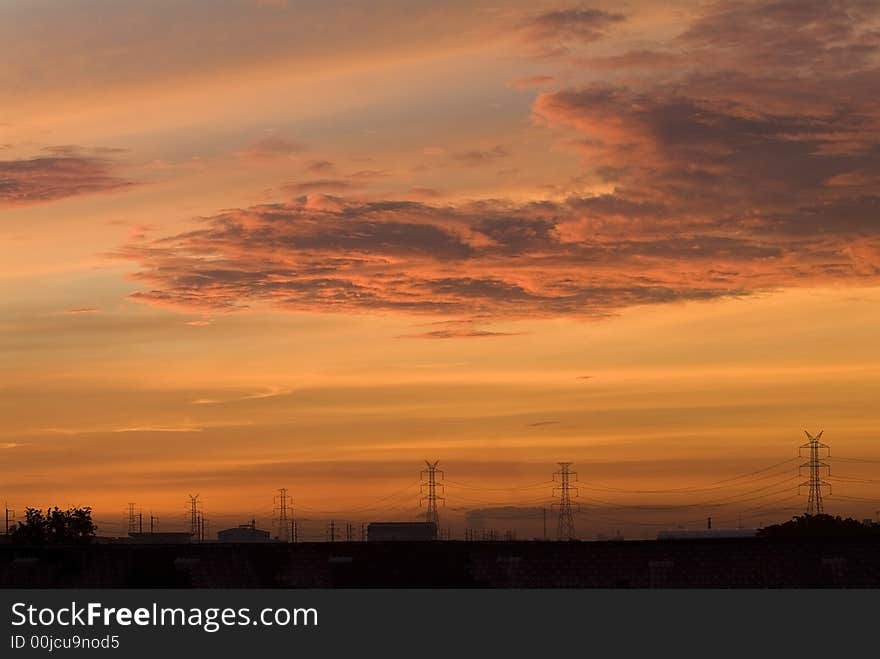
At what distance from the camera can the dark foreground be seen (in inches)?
3947

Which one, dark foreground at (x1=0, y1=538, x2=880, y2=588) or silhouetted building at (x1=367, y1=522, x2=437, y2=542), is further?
silhouetted building at (x1=367, y1=522, x2=437, y2=542)

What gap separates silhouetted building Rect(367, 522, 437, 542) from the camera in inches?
6786

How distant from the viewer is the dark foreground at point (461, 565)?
100250 millimetres

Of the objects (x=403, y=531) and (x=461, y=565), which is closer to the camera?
(x=461, y=565)

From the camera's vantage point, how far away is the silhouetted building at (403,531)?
566 feet

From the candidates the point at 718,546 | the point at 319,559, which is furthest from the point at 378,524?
the point at 718,546

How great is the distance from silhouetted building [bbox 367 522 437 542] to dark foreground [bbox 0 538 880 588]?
2330 inches

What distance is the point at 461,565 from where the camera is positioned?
107688mm

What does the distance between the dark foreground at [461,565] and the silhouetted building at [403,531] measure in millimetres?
59178

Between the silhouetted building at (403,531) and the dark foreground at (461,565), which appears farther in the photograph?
the silhouetted building at (403,531)

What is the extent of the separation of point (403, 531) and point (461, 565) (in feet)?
219

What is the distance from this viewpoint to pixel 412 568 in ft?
356

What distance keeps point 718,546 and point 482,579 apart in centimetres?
1767
